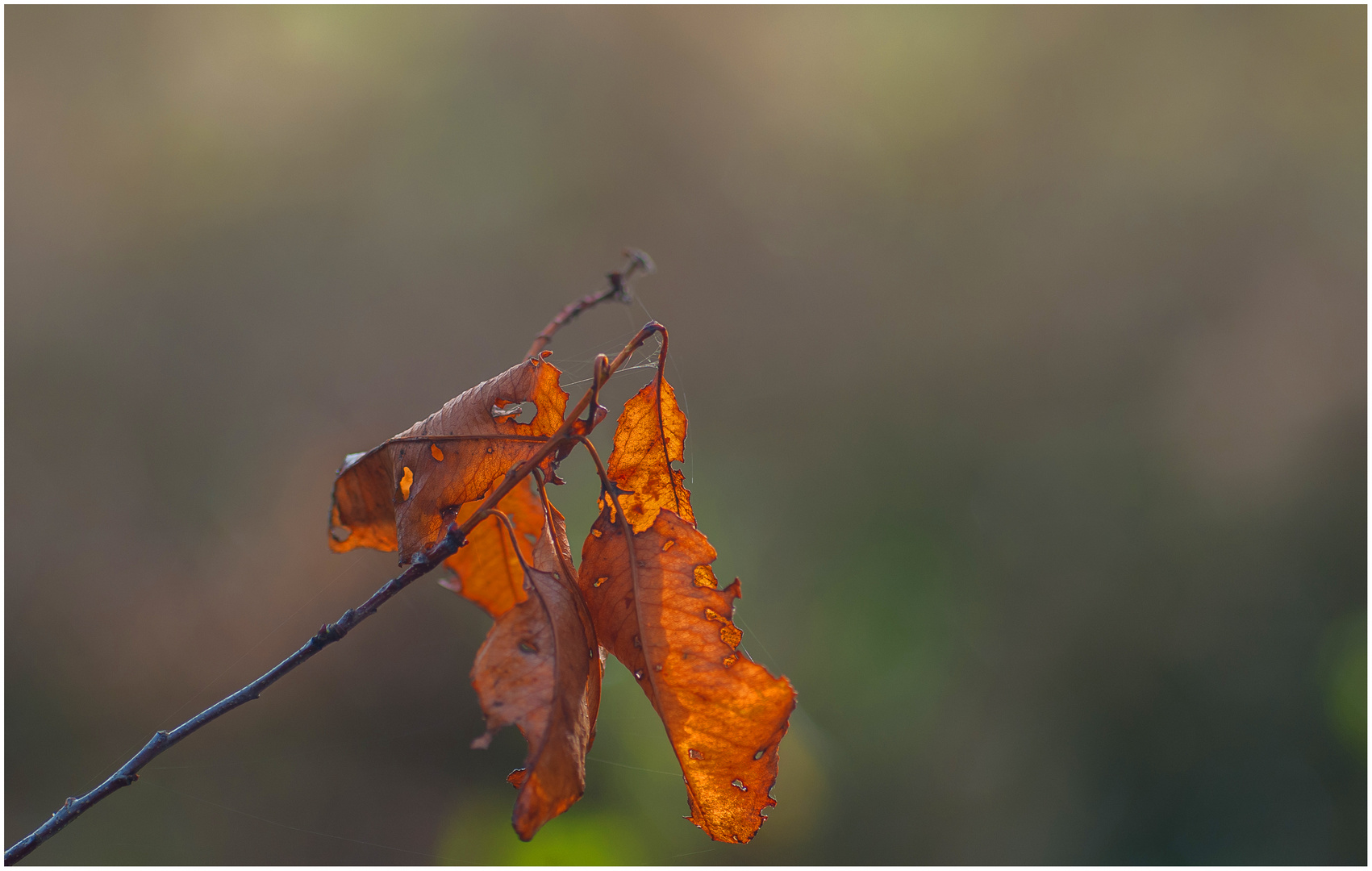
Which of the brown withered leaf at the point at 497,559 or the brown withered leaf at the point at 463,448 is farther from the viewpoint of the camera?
the brown withered leaf at the point at 497,559

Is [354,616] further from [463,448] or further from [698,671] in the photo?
[698,671]

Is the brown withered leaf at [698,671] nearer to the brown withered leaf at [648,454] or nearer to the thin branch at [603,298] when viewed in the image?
the brown withered leaf at [648,454]

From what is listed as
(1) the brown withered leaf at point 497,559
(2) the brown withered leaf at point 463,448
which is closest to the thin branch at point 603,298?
(2) the brown withered leaf at point 463,448

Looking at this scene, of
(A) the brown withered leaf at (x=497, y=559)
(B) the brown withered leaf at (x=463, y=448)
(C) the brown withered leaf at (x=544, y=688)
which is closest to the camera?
(C) the brown withered leaf at (x=544, y=688)

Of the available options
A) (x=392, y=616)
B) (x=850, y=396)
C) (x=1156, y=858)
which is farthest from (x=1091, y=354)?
(x=392, y=616)

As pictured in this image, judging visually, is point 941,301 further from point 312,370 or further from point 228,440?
point 228,440

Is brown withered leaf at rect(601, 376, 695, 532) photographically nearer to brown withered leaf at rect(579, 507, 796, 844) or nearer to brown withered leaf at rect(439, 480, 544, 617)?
brown withered leaf at rect(579, 507, 796, 844)
